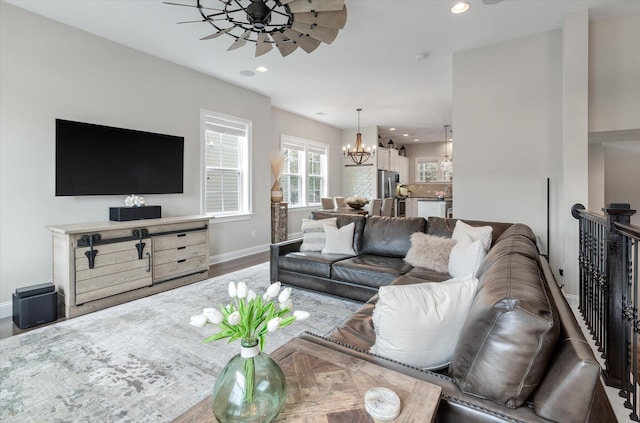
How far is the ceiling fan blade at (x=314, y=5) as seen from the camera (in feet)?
7.20

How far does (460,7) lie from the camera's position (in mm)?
3104

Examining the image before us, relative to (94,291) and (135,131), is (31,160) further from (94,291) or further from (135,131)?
(94,291)

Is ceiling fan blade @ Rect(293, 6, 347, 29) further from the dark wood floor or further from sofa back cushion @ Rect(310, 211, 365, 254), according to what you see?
the dark wood floor

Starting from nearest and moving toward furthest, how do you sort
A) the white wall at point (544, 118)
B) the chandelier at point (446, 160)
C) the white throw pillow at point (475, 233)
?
the white throw pillow at point (475, 233) < the white wall at point (544, 118) < the chandelier at point (446, 160)

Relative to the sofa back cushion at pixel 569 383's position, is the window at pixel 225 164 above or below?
above

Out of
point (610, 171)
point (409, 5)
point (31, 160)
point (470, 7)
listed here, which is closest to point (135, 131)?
point (31, 160)

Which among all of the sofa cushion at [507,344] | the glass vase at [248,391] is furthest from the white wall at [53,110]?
the sofa cushion at [507,344]

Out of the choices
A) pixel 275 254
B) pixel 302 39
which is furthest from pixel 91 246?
pixel 302 39

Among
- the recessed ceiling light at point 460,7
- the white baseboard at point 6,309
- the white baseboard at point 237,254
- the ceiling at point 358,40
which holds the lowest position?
the white baseboard at point 6,309

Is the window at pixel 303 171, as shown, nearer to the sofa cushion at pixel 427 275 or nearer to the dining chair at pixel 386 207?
the dining chair at pixel 386 207

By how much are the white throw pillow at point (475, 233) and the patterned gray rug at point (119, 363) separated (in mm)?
1279

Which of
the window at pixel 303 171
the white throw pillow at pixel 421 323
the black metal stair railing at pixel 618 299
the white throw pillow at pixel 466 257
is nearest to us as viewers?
the white throw pillow at pixel 421 323

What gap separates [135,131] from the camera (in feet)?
13.0

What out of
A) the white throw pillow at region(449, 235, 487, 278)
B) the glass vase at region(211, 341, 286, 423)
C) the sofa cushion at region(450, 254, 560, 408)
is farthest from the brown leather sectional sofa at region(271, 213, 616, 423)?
the white throw pillow at region(449, 235, 487, 278)
